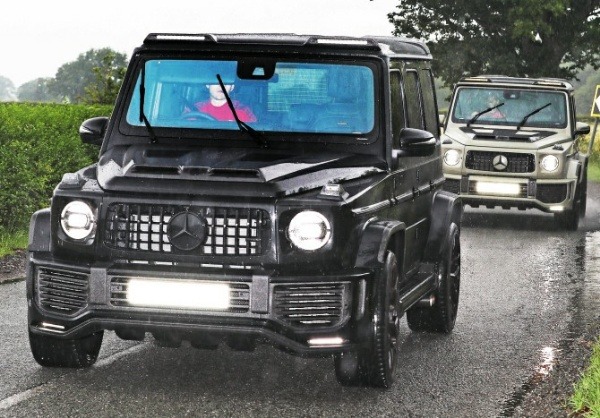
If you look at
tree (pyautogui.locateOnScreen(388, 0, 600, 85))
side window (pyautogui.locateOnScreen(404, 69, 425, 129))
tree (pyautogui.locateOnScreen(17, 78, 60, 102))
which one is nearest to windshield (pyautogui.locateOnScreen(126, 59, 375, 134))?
side window (pyautogui.locateOnScreen(404, 69, 425, 129))

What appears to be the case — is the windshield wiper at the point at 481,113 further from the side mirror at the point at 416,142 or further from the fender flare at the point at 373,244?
the fender flare at the point at 373,244

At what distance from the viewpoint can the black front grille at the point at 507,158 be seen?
19234 mm

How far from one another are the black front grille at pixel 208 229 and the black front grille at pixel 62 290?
1.02 ft

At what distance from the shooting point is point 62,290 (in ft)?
24.2

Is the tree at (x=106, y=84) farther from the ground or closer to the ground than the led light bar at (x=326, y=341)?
closer to the ground

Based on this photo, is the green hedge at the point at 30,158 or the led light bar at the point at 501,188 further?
the led light bar at the point at 501,188

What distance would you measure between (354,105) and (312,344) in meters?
1.76

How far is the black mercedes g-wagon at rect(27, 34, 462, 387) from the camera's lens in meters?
7.13

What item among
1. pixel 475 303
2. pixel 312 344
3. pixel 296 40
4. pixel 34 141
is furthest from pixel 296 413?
pixel 34 141

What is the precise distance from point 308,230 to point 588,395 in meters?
1.66

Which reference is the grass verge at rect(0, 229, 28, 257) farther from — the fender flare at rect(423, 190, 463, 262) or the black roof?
the black roof

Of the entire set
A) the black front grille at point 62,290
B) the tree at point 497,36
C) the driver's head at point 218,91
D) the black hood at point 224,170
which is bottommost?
the tree at point 497,36

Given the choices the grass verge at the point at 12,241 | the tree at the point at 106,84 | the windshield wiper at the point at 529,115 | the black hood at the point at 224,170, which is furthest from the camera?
the tree at the point at 106,84

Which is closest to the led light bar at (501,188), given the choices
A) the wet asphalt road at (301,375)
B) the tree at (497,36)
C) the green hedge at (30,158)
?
the green hedge at (30,158)
